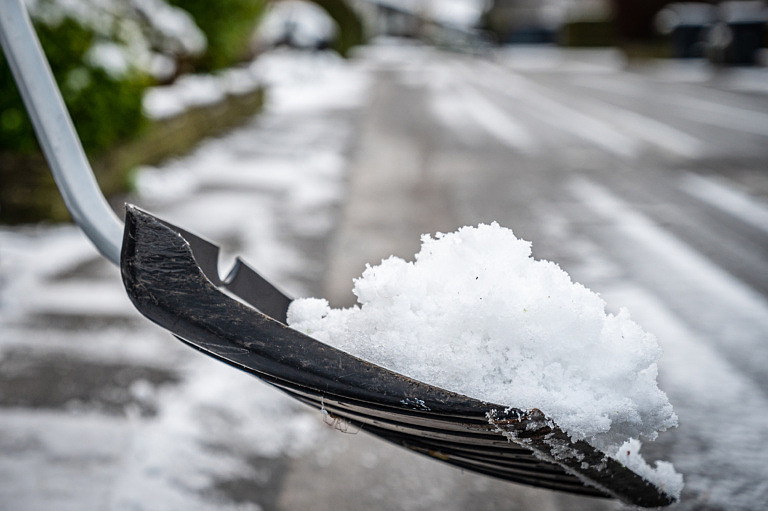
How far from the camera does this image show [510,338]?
979 millimetres

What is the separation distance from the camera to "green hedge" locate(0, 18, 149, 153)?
14.7 ft

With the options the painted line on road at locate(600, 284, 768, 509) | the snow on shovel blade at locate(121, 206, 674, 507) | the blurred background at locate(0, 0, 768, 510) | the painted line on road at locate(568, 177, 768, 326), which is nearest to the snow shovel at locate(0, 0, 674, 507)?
the snow on shovel blade at locate(121, 206, 674, 507)

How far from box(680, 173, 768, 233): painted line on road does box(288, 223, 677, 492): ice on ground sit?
4569 mm

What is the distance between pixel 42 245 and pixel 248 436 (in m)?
2.60

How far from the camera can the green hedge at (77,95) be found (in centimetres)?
448

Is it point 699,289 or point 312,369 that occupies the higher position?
point 312,369

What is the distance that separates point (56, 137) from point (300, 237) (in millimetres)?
3521

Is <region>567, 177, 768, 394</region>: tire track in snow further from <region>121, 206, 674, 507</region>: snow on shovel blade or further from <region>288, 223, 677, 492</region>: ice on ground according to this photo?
<region>121, 206, 674, 507</region>: snow on shovel blade

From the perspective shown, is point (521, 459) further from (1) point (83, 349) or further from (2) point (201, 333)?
(1) point (83, 349)

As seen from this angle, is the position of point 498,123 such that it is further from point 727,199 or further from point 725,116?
point 727,199

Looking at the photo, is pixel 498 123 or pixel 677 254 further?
pixel 498 123

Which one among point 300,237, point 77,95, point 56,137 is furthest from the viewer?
point 77,95

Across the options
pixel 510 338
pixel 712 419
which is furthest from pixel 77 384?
pixel 712 419

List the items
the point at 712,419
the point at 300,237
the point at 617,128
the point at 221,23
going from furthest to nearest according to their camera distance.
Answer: the point at 617,128 < the point at 221,23 < the point at 300,237 < the point at 712,419
